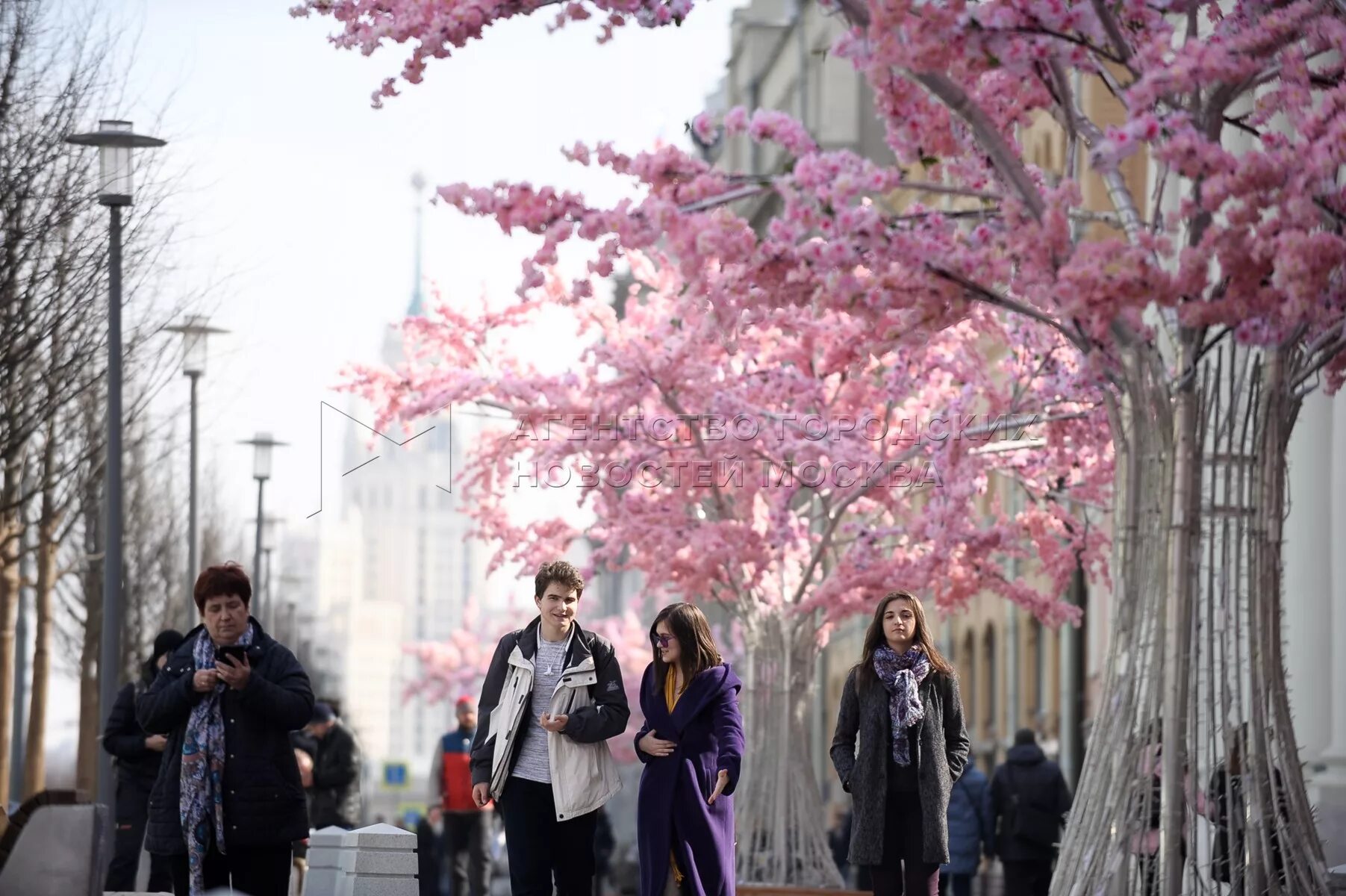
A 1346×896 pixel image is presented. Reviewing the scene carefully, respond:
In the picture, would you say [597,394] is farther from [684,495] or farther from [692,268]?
[692,268]

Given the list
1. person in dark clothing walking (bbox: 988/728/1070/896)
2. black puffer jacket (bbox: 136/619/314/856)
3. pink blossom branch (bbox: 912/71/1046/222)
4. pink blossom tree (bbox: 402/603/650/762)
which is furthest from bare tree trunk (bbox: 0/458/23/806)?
pink blossom tree (bbox: 402/603/650/762)

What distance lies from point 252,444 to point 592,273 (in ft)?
82.5

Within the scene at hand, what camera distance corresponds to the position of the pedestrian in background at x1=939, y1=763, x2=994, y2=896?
1898 cm

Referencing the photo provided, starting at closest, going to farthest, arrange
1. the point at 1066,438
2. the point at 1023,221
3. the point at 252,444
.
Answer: the point at 1023,221 < the point at 1066,438 < the point at 252,444

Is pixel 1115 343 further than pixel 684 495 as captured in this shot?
No

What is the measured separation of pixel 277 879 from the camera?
31.9 ft

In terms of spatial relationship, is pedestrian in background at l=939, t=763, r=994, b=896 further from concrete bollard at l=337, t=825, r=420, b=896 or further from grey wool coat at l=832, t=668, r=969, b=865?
grey wool coat at l=832, t=668, r=969, b=865

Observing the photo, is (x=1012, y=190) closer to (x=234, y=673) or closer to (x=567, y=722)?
(x=567, y=722)

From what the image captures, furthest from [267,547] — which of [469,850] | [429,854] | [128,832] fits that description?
[128,832]

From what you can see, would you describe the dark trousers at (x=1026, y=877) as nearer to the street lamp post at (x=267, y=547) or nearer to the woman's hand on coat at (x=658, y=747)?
the woman's hand on coat at (x=658, y=747)

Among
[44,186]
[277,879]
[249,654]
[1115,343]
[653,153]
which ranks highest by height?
[44,186]

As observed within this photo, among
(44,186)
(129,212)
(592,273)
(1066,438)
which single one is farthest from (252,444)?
(592,273)

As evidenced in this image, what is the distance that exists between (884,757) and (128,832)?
17.7 ft

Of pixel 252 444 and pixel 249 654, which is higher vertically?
pixel 252 444
